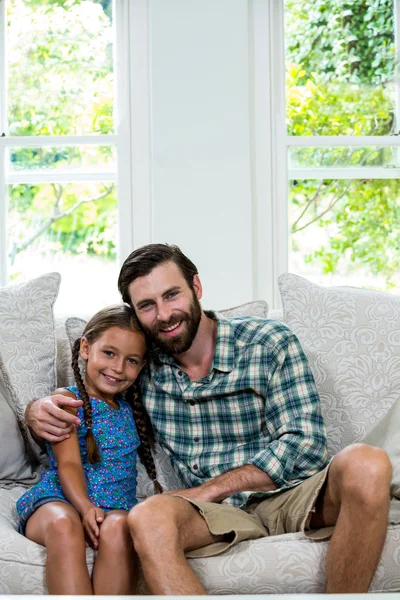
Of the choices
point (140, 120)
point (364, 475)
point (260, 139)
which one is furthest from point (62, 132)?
point (364, 475)

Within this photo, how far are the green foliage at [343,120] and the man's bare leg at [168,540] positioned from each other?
1.75 metres

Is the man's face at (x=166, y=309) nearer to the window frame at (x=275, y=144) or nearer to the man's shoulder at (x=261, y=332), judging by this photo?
the man's shoulder at (x=261, y=332)

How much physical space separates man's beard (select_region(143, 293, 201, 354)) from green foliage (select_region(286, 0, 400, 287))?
1329 mm

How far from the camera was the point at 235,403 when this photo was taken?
6.77ft

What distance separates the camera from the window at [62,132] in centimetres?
325

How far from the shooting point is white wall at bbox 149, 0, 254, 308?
3.05m

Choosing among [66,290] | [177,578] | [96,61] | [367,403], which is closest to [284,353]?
[367,403]

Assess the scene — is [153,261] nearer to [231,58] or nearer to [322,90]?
[231,58]

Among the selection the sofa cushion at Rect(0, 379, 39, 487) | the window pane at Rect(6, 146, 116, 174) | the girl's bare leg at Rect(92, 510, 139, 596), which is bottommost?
the girl's bare leg at Rect(92, 510, 139, 596)

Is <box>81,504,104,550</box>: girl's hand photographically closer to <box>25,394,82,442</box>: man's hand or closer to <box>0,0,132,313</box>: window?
<box>25,394,82,442</box>: man's hand

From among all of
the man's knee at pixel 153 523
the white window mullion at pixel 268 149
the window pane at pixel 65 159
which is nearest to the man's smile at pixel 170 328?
the man's knee at pixel 153 523

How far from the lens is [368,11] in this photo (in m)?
3.28

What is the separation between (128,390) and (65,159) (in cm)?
146

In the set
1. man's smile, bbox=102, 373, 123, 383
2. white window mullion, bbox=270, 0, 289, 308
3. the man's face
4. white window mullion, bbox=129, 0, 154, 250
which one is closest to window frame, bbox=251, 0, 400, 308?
white window mullion, bbox=270, 0, 289, 308
